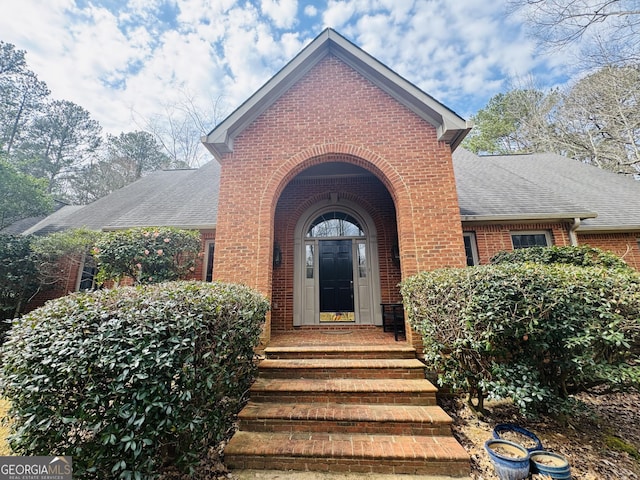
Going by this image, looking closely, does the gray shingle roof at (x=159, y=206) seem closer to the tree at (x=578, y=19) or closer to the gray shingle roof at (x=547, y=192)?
the gray shingle roof at (x=547, y=192)

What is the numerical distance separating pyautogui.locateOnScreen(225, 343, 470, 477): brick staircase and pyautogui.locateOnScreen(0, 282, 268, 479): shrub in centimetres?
75

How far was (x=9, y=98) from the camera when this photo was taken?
18.5 meters

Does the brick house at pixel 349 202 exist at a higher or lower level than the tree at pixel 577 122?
lower

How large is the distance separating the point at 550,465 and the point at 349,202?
19.9ft

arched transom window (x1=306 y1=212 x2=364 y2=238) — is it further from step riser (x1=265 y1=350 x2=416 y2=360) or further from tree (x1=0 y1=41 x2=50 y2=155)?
tree (x1=0 y1=41 x2=50 y2=155)

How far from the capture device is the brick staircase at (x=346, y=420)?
2.71m

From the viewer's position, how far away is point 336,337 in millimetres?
5656

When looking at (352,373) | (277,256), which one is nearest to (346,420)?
(352,373)

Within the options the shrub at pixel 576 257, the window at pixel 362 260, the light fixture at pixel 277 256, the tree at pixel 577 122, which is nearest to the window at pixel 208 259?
the light fixture at pixel 277 256

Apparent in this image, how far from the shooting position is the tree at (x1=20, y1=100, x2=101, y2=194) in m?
20.2

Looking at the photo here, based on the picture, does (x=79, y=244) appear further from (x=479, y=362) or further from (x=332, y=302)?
(x=479, y=362)

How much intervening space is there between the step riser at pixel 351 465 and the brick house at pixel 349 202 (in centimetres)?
232

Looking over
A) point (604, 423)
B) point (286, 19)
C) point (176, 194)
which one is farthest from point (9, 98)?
point (604, 423)

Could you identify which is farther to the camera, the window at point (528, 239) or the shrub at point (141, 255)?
the window at point (528, 239)
